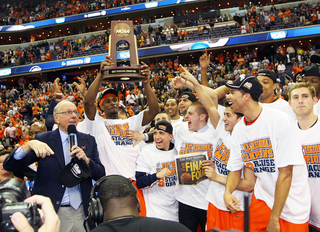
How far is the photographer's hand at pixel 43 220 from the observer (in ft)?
3.05

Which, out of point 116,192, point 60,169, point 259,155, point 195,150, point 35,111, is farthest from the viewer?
point 35,111

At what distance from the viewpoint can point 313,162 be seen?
2.60m

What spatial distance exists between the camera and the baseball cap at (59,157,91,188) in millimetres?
1467

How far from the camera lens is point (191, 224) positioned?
3.23 m

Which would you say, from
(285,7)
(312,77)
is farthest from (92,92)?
(285,7)

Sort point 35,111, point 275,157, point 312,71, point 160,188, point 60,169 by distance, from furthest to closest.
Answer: point 35,111 < point 312,71 < point 160,188 < point 60,169 < point 275,157

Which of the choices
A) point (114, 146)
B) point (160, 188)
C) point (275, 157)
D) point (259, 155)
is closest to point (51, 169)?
point (114, 146)

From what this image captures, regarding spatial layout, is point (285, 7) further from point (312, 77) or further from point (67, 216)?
point (67, 216)

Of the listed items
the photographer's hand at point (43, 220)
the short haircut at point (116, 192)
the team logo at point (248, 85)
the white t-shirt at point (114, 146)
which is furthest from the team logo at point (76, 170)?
the team logo at point (248, 85)

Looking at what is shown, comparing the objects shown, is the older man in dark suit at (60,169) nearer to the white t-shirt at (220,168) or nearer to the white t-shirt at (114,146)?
the white t-shirt at (114,146)

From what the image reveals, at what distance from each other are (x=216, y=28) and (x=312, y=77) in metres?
21.7

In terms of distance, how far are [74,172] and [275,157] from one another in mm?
1822

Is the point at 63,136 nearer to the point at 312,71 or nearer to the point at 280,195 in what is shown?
the point at 280,195

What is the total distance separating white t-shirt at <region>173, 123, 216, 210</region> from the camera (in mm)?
3223
